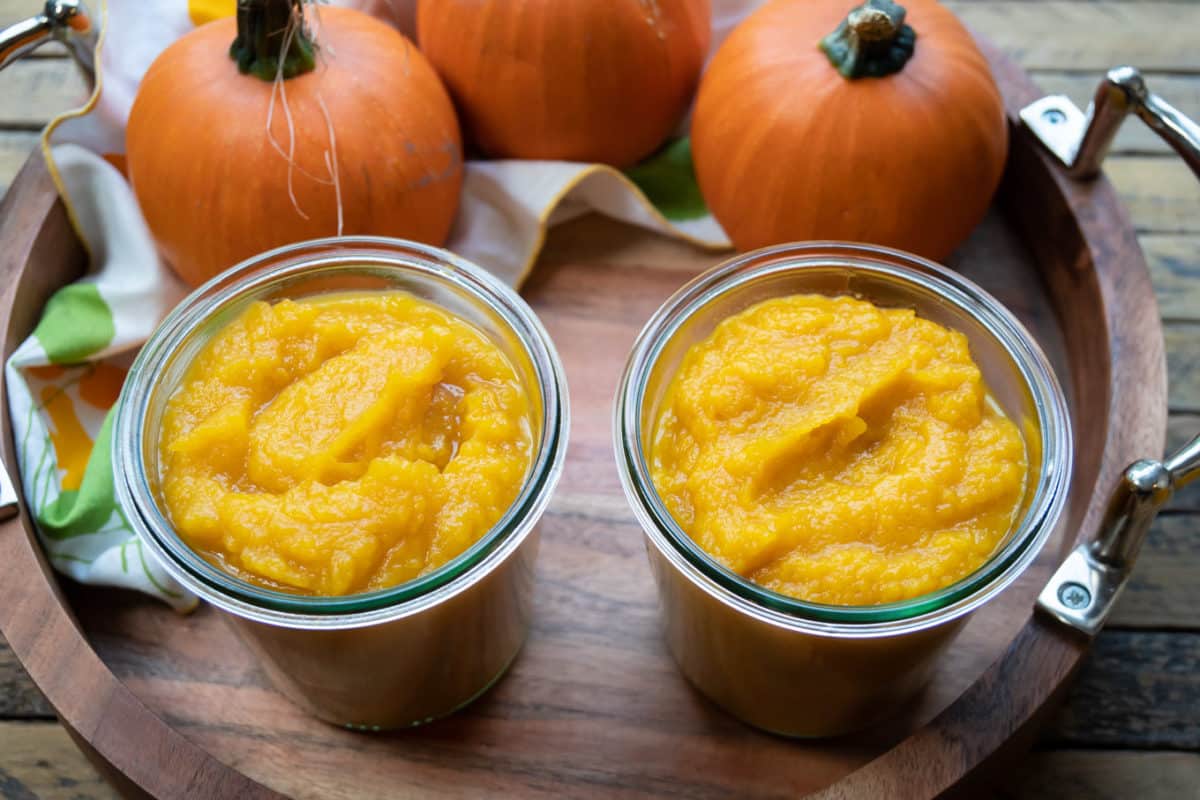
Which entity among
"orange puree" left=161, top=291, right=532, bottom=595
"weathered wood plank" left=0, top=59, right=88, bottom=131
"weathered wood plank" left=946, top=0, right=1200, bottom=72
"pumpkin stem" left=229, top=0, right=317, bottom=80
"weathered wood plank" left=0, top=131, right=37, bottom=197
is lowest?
"weathered wood plank" left=946, top=0, right=1200, bottom=72

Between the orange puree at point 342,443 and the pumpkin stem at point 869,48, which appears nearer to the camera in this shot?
the orange puree at point 342,443

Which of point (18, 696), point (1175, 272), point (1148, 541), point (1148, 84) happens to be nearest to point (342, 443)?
point (18, 696)

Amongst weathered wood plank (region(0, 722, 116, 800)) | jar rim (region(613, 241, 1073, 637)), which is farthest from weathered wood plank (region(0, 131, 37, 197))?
jar rim (region(613, 241, 1073, 637))

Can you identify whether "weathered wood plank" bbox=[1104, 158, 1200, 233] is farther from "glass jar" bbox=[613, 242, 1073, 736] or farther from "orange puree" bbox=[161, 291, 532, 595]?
"orange puree" bbox=[161, 291, 532, 595]

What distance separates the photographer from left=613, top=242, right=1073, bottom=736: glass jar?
116 cm

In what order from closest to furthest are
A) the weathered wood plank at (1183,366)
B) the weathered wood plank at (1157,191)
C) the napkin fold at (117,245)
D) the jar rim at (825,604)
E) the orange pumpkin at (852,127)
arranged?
the jar rim at (825,604) < the napkin fold at (117,245) < the orange pumpkin at (852,127) < the weathered wood plank at (1183,366) < the weathered wood plank at (1157,191)

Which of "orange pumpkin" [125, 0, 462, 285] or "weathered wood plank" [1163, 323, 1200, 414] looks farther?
"weathered wood plank" [1163, 323, 1200, 414]

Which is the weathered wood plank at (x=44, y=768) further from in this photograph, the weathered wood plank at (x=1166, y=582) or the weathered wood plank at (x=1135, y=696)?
the weathered wood plank at (x=1166, y=582)

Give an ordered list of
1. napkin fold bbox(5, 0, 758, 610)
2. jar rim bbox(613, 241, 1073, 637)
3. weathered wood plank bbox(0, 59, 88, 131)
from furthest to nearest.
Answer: weathered wood plank bbox(0, 59, 88, 131)
napkin fold bbox(5, 0, 758, 610)
jar rim bbox(613, 241, 1073, 637)

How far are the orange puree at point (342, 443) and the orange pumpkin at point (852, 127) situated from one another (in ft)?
1.60

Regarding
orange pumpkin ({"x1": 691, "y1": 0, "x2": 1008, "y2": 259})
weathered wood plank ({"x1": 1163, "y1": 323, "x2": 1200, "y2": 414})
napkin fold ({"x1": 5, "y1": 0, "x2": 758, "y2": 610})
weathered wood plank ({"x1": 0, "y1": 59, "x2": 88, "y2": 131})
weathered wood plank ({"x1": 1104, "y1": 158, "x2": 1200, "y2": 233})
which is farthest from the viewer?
weathered wood plank ({"x1": 0, "y1": 59, "x2": 88, "y2": 131})

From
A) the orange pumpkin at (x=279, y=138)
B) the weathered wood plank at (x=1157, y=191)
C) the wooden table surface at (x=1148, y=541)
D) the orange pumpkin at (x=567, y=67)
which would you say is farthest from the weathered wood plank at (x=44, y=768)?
the weathered wood plank at (x=1157, y=191)

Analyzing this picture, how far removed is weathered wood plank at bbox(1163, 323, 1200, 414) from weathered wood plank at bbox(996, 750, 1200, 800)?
0.55 metres

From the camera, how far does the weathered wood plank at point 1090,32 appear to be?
2.18 meters
